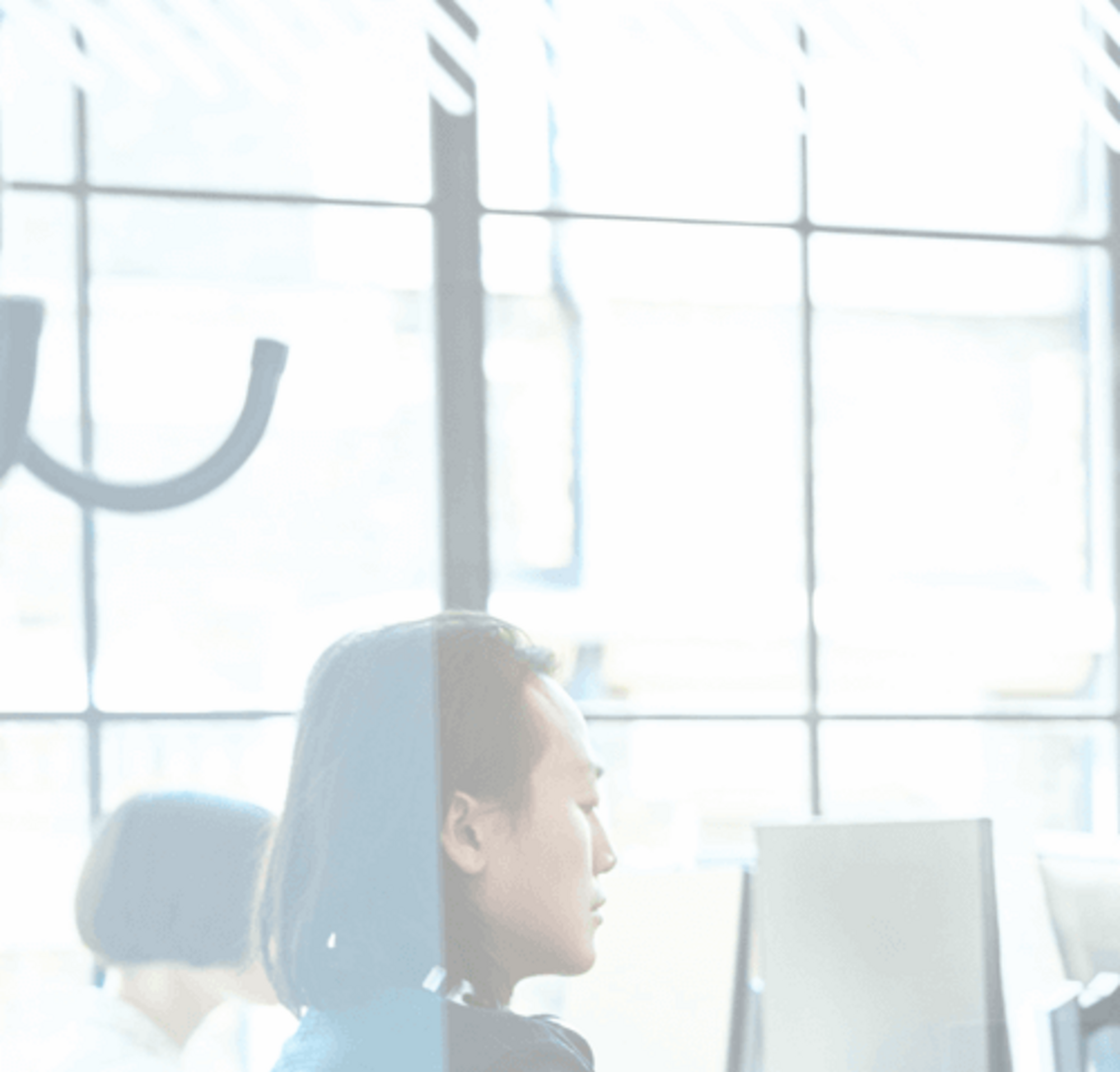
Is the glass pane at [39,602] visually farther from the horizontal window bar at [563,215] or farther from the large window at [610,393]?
the horizontal window bar at [563,215]

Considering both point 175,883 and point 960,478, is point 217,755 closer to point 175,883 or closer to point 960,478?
point 175,883

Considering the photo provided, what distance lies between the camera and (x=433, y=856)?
0.95 metres

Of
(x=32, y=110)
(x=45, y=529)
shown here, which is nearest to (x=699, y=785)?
(x=45, y=529)

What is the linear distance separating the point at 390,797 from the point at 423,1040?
224mm

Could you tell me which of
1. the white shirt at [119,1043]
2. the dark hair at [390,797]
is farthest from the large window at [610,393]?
the dark hair at [390,797]

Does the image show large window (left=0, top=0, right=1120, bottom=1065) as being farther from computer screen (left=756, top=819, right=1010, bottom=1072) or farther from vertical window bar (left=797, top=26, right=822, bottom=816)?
computer screen (left=756, top=819, right=1010, bottom=1072)

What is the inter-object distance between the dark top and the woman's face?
40mm

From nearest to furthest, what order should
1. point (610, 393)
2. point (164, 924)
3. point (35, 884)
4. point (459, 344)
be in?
point (164, 924) → point (35, 884) → point (459, 344) → point (610, 393)

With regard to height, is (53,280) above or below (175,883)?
above

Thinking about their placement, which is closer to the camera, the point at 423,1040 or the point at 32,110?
the point at 423,1040

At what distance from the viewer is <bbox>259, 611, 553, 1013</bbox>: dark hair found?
837mm

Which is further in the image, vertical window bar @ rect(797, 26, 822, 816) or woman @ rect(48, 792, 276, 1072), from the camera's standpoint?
vertical window bar @ rect(797, 26, 822, 816)

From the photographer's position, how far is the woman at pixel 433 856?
0.79 metres

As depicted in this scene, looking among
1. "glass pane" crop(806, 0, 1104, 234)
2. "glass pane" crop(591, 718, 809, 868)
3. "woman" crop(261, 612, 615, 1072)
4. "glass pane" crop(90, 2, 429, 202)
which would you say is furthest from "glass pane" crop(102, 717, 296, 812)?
"glass pane" crop(806, 0, 1104, 234)
